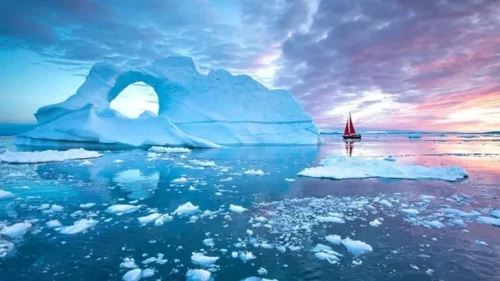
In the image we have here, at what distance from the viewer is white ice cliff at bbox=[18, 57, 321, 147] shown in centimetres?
2252

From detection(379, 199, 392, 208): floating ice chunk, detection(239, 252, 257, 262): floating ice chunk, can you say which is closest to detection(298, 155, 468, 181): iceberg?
detection(379, 199, 392, 208): floating ice chunk

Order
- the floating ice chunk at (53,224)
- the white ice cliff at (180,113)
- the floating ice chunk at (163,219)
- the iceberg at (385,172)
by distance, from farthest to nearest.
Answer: the white ice cliff at (180,113) → the iceberg at (385,172) → the floating ice chunk at (163,219) → the floating ice chunk at (53,224)

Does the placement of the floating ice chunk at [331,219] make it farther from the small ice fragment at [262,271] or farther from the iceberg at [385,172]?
the iceberg at [385,172]

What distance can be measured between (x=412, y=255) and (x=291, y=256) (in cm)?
137

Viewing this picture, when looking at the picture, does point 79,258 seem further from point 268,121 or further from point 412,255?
point 268,121

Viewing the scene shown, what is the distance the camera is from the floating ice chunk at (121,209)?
16.5 feet

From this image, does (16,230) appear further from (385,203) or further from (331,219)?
(385,203)

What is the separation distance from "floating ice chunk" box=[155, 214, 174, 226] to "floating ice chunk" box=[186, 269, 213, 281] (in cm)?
172

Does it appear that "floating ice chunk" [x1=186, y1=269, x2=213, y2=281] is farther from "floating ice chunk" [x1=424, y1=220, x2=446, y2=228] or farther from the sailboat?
the sailboat

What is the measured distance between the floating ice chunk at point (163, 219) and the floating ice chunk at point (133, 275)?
1535 millimetres

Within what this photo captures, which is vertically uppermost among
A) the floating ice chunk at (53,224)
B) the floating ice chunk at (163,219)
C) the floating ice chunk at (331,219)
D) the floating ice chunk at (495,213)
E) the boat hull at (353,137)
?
the boat hull at (353,137)

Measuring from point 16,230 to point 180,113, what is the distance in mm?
25910

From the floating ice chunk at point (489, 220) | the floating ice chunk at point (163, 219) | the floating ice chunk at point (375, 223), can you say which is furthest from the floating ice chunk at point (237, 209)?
the floating ice chunk at point (489, 220)

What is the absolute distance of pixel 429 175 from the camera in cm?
905
